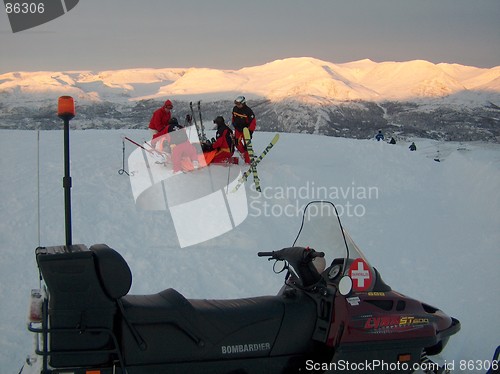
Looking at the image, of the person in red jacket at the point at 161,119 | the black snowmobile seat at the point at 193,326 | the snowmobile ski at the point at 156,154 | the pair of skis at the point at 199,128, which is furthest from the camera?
the pair of skis at the point at 199,128

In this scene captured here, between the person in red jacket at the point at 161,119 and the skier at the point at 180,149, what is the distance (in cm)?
25

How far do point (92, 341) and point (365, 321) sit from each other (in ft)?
6.01

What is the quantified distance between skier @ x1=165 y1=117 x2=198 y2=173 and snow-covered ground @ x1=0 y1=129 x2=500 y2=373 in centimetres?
117

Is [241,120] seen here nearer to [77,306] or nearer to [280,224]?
[280,224]

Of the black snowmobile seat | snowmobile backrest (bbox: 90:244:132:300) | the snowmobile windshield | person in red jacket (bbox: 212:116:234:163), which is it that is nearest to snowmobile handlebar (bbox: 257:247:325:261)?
the snowmobile windshield

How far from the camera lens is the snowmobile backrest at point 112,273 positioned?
9.67ft

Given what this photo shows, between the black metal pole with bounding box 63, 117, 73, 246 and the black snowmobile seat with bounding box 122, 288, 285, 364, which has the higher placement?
the black metal pole with bounding box 63, 117, 73, 246

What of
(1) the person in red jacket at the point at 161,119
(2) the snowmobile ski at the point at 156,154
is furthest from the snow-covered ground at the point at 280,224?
(1) the person in red jacket at the point at 161,119

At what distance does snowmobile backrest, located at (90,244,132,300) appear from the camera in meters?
2.95

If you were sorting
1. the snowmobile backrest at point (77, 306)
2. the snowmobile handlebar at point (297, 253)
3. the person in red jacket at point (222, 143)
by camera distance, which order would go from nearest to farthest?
the snowmobile backrest at point (77, 306)
the snowmobile handlebar at point (297, 253)
the person in red jacket at point (222, 143)

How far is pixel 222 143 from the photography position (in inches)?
439

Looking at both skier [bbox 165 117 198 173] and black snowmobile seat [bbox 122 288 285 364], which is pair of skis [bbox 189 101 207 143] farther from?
black snowmobile seat [bbox 122 288 285 364]

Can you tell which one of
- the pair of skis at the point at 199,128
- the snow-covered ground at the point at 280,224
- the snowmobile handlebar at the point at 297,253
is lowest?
the snow-covered ground at the point at 280,224

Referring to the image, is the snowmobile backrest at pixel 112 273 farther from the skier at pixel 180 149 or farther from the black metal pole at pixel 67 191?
the skier at pixel 180 149
